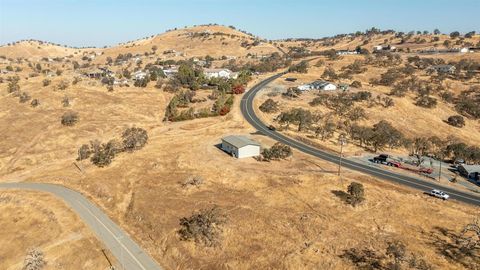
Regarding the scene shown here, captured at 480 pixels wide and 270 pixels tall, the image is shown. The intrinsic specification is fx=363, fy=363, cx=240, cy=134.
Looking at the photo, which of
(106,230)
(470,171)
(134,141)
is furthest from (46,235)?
(470,171)

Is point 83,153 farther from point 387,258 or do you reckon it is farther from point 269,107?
point 387,258

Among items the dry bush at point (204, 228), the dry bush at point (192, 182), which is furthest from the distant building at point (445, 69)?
the dry bush at point (204, 228)

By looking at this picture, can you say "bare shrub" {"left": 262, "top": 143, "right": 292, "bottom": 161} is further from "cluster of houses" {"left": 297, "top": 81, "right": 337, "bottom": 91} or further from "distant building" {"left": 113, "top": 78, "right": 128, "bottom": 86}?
"distant building" {"left": 113, "top": 78, "right": 128, "bottom": 86}

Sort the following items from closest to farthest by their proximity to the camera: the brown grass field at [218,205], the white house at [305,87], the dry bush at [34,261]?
1. the dry bush at [34,261]
2. the brown grass field at [218,205]
3. the white house at [305,87]

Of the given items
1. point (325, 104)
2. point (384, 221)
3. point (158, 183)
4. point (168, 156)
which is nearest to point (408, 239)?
point (384, 221)

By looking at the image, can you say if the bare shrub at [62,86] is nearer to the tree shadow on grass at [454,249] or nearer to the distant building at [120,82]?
the distant building at [120,82]

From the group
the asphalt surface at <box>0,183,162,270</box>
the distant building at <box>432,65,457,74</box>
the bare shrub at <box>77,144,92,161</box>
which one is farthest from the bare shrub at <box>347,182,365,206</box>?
the distant building at <box>432,65,457,74</box>
